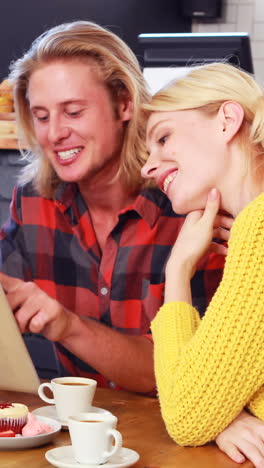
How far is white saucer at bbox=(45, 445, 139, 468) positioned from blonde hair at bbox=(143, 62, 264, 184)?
1.80ft

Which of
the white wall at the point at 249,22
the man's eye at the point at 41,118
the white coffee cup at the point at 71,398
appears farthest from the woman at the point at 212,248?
the white wall at the point at 249,22

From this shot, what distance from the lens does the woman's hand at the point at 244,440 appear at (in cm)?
122

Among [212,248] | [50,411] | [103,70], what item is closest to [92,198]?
[103,70]

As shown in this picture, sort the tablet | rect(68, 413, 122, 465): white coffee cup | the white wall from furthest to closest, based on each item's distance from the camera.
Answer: the white wall → the tablet → rect(68, 413, 122, 465): white coffee cup

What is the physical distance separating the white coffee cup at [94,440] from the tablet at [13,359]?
1.16 feet

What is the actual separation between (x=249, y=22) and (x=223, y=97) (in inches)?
135

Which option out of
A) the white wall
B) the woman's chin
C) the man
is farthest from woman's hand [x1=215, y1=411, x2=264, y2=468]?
the white wall

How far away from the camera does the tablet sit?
143cm

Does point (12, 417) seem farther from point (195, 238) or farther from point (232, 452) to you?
point (195, 238)

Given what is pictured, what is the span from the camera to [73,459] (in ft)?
3.68

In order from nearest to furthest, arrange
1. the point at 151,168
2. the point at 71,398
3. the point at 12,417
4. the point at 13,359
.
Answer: the point at 12,417 < the point at 71,398 < the point at 13,359 < the point at 151,168

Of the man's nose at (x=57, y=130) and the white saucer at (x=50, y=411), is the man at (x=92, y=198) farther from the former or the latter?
the white saucer at (x=50, y=411)

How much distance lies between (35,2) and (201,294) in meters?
2.56

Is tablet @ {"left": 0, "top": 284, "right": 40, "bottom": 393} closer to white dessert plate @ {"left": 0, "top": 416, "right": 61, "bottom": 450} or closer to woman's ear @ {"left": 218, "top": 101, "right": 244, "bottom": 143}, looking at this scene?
white dessert plate @ {"left": 0, "top": 416, "right": 61, "bottom": 450}
